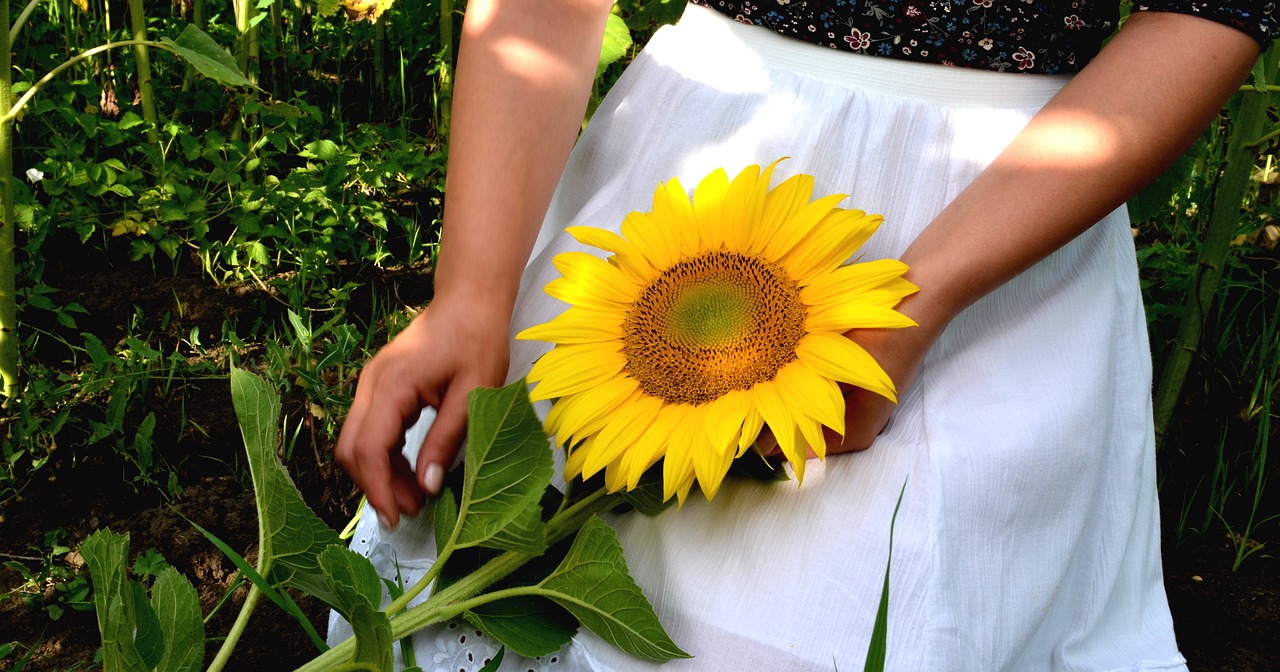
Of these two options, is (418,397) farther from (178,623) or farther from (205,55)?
(205,55)

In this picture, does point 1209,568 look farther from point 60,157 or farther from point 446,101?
point 60,157

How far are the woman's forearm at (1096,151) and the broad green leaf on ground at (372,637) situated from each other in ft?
1.51

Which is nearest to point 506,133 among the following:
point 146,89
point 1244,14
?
point 1244,14

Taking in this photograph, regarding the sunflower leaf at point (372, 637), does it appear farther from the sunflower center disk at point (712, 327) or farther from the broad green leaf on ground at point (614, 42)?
the broad green leaf on ground at point (614, 42)

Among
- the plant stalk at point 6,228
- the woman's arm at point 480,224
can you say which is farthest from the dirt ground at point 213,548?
the woman's arm at point 480,224

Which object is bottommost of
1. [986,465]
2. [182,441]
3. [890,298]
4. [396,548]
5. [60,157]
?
[182,441]

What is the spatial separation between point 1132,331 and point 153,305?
5.41 ft

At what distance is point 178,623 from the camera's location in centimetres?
83

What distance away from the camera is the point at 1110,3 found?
980 mm

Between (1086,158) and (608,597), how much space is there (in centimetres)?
49

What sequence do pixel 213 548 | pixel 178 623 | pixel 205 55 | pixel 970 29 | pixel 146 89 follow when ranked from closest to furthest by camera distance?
pixel 178 623, pixel 970 29, pixel 205 55, pixel 213 548, pixel 146 89

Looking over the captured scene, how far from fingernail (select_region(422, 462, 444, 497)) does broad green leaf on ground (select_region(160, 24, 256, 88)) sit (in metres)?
0.75

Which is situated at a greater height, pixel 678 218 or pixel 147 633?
pixel 678 218

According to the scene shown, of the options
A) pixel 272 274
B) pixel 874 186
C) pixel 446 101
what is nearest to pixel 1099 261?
pixel 874 186
